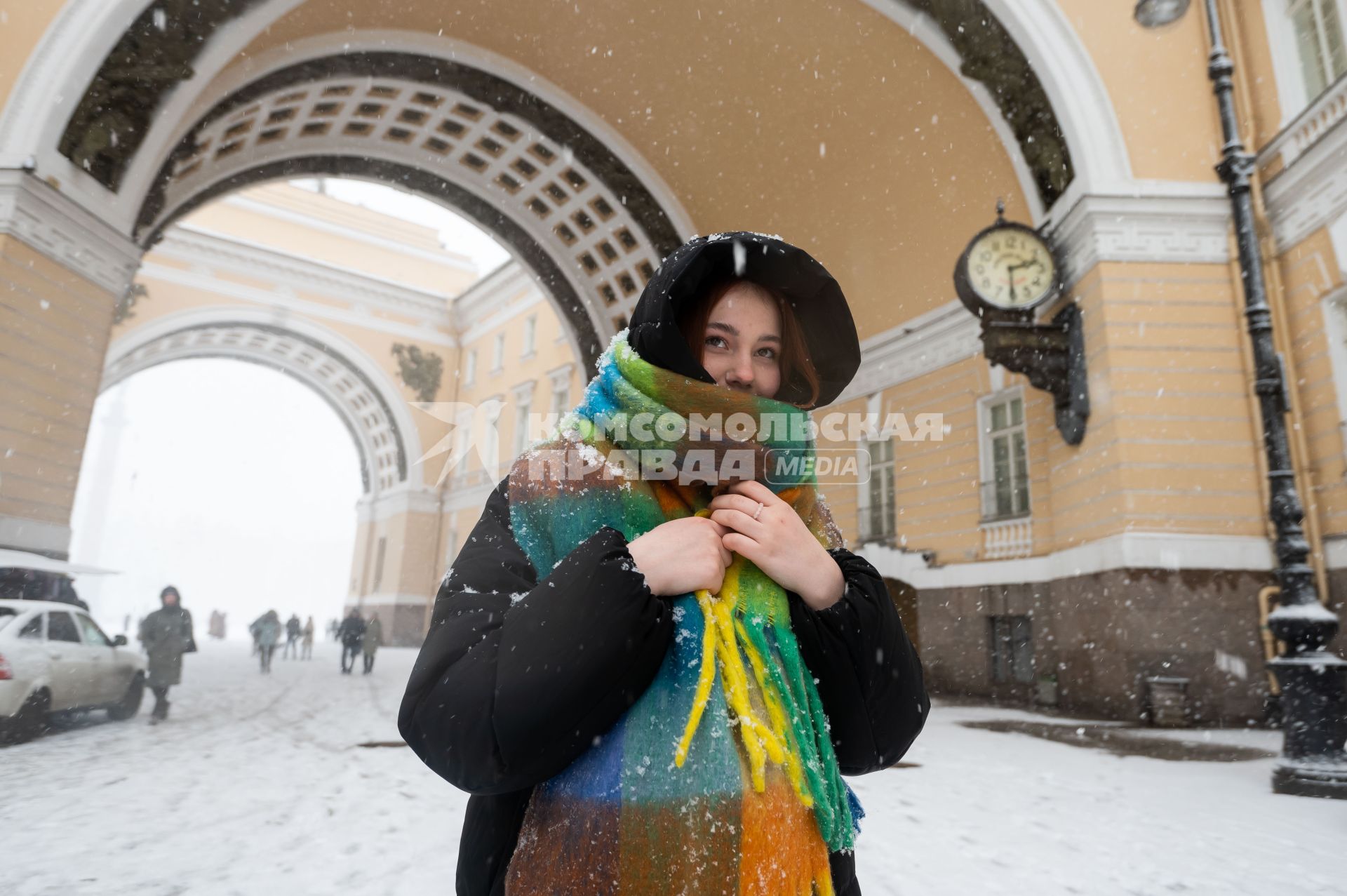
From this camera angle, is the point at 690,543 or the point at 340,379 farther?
the point at 340,379

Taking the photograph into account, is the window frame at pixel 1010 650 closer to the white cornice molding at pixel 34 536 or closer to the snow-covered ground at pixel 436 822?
the snow-covered ground at pixel 436 822

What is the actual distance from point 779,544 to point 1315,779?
22.4ft

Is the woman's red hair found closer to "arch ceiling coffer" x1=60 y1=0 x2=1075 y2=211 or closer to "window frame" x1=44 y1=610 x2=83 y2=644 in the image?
"window frame" x1=44 y1=610 x2=83 y2=644

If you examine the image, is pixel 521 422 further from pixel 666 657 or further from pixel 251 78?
pixel 666 657

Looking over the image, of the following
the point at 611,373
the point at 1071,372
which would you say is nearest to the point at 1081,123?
the point at 1071,372

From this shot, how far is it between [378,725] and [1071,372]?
10089 millimetres

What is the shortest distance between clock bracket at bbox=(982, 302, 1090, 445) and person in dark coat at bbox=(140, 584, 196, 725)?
1085 cm

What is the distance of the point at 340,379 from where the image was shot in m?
30.8

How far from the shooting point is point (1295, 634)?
19.1 ft

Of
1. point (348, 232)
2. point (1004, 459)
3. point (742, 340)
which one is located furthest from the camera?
point (348, 232)

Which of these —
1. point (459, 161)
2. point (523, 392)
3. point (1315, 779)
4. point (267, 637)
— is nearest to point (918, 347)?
point (1315, 779)

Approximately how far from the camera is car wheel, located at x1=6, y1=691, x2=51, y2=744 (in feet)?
24.8

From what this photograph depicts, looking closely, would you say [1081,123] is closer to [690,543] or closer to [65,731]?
[690,543]

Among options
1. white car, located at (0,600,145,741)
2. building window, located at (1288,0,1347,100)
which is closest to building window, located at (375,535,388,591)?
white car, located at (0,600,145,741)
